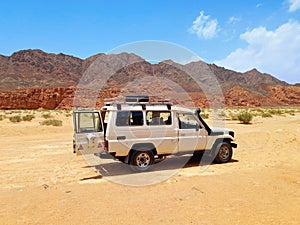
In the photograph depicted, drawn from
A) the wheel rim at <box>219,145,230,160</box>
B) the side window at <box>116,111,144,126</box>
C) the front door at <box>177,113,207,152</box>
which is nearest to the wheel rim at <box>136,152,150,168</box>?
the side window at <box>116,111,144,126</box>

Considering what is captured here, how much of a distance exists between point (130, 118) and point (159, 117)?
0.97m

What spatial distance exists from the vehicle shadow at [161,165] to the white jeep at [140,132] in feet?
1.31

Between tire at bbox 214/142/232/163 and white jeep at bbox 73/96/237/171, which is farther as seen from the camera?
tire at bbox 214/142/232/163

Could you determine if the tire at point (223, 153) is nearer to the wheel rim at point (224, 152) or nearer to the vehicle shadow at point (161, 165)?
the wheel rim at point (224, 152)

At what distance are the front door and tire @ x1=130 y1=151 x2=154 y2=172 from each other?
1.02 meters

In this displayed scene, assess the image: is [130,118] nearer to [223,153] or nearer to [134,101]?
[134,101]

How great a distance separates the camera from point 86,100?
73000 millimetres

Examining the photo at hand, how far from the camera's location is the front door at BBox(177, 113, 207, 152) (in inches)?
344

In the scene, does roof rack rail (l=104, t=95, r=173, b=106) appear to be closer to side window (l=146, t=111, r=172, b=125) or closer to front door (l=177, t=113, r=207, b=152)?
side window (l=146, t=111, r=172, b=125)

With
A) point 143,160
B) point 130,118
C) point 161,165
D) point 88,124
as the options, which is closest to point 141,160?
point 143,160

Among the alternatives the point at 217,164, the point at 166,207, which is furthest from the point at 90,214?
the point at 217,164

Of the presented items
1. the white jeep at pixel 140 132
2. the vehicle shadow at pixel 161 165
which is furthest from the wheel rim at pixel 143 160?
the vehicle shadow at pixel 161 165

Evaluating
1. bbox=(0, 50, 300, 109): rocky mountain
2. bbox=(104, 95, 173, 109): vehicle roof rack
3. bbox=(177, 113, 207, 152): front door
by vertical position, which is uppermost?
bbox=(0, 50, 300, 109): rocky mountain

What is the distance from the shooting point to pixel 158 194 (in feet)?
20.7
